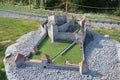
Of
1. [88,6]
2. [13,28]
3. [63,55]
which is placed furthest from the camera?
[88,6]

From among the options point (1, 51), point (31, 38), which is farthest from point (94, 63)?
point (1, 51)

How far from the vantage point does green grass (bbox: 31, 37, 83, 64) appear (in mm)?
24627

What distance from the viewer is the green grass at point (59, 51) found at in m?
24.6

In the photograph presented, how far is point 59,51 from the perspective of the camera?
2572cm

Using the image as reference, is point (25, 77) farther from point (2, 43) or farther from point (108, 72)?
point (2, 43)

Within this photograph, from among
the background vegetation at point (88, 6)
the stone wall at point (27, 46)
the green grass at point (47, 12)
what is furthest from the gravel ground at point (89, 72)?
the background vegetation at point (88, 6)

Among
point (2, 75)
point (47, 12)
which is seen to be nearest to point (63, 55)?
point (2, 75)

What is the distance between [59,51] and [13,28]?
46.7ft

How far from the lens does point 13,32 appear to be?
121ft

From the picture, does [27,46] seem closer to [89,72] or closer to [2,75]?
[2,75]

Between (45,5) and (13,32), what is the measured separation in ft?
42.3

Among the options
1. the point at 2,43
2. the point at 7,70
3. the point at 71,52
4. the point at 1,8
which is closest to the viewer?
the point at 7,70

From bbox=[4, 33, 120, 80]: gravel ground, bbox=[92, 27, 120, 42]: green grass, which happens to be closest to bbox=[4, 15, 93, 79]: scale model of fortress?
bbox=[4, 33, 120, 80]: gravel ground

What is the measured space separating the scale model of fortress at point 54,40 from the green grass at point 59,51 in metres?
0.44
